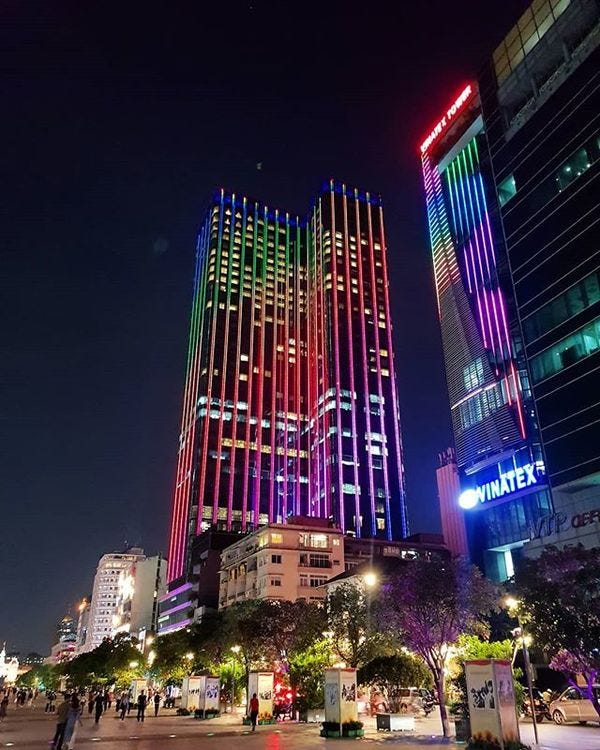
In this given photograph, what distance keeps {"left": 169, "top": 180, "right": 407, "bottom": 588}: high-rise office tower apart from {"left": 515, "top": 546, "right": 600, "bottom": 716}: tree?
127 metres

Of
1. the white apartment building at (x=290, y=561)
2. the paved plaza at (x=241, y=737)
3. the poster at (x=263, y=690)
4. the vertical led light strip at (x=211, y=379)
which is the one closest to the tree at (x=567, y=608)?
the paved plaza at (x=241, y=737)

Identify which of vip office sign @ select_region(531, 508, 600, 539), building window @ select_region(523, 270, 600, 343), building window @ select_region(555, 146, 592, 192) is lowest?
vip office sign @ select_region(531, 508, 600, 539)

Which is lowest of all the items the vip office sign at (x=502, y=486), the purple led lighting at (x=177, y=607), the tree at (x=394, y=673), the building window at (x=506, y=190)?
the tree at (x=394, y=673)

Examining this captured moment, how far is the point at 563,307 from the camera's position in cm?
6656

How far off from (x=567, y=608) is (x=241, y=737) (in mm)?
16258

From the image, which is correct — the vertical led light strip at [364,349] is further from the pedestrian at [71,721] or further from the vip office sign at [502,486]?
the pedestrian at [71,721]

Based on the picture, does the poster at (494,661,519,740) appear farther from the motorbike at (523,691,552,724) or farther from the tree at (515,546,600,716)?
the motorbike at (523,691,552,724)

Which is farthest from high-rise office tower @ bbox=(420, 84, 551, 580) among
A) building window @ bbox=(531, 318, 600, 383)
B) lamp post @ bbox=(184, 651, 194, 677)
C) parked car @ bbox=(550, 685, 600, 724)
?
parked car @ bbox=(550, 685, 600, 724)

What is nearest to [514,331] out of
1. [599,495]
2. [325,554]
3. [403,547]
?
[599,495]

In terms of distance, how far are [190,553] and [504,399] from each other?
87679 mm

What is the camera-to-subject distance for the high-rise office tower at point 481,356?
8069 cm

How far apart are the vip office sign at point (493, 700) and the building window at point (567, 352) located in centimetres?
4691

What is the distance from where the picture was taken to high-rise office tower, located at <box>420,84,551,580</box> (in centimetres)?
8069

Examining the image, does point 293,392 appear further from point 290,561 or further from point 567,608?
point 567,608
